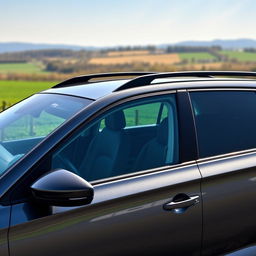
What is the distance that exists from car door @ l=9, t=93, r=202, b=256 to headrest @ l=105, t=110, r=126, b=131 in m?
0.02

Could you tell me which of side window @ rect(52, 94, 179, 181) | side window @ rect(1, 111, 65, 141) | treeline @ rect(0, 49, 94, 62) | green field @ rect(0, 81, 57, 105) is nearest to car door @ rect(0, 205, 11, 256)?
side window @ rect(52, 94, 179, 181)

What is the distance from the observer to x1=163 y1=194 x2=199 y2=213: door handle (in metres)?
2.38

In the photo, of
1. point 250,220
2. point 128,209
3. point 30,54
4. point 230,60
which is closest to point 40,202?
point 128,209

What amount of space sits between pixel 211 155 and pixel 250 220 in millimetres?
518

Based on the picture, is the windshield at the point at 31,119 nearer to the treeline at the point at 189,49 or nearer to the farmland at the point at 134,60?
the farmland at the point at 134,60

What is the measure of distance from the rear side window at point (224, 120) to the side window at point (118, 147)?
21 cm

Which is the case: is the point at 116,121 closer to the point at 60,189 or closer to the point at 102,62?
the point at 60,189

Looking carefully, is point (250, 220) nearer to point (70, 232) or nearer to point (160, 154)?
point (160, 154)

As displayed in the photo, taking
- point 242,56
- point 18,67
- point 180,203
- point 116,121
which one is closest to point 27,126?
point 116,121

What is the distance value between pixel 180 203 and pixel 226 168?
1.54 feet

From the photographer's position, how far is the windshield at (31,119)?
2520 millimetres

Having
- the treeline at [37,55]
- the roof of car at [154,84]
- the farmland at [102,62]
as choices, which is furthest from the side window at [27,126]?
the treeline at [37,55]

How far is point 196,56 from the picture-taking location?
80875mm

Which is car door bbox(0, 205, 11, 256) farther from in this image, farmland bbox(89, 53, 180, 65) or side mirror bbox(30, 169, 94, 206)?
farmland bbox(89, 53, 180, 65)
